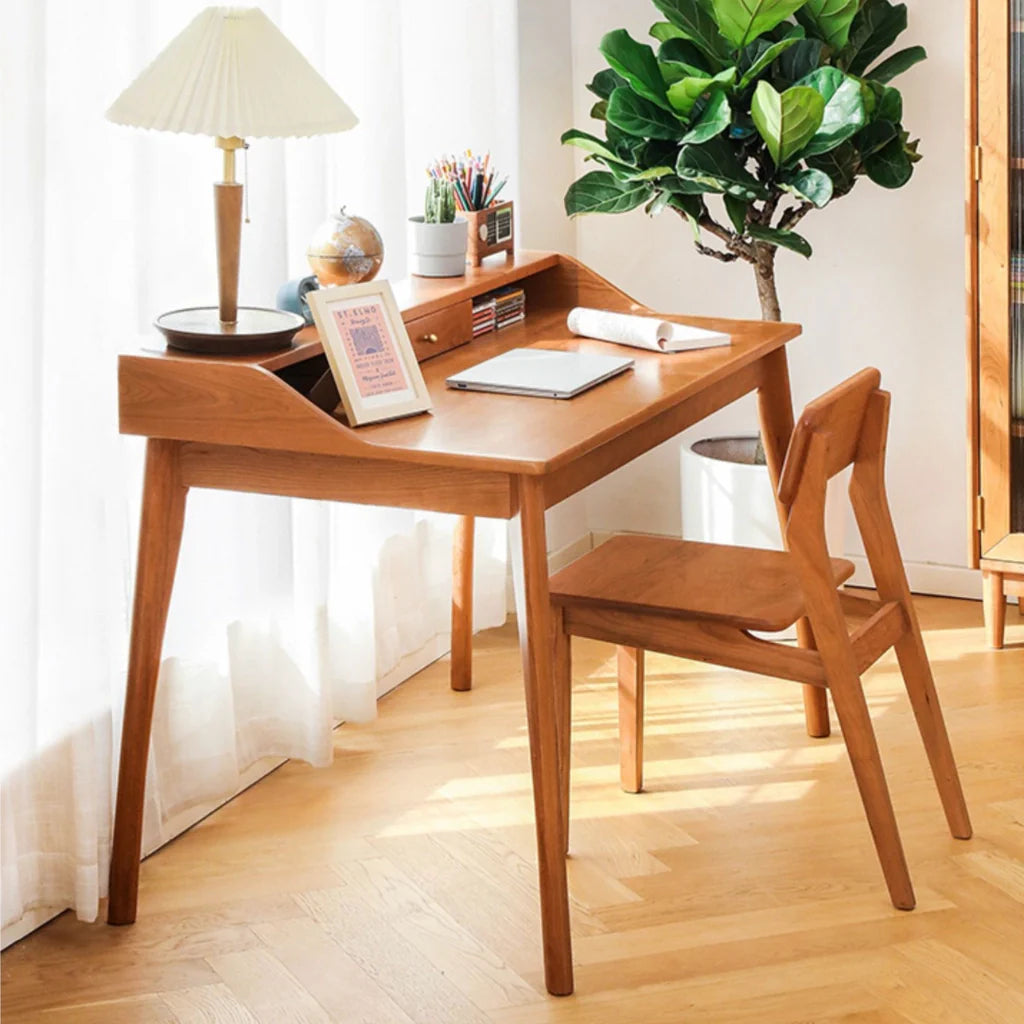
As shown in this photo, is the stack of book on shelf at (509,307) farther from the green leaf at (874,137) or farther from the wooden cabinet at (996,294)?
the wooden cabinet at (996,294)

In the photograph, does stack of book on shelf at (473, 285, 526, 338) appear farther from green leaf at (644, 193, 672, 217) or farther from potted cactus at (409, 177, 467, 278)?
green leaf at (644, 193, 672, 217)

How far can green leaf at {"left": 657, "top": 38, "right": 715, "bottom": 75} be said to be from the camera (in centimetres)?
340

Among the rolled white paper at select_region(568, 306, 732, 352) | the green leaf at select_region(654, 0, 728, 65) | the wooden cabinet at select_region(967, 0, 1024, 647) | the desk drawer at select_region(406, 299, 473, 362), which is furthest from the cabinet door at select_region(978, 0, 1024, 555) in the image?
the desk drawer at select_region(406, 299, 473, 362)

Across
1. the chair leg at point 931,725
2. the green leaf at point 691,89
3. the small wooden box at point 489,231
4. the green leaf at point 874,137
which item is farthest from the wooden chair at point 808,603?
the green leaf at point 874,137

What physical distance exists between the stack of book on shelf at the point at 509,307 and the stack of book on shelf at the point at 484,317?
0.6 inches

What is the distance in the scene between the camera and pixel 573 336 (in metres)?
2.93

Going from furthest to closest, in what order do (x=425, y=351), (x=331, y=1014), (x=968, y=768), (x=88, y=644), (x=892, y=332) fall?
1. (x=892, y=332)
2. (x=968, y=768)
3. (x=425, y=351)
4. (x=88, y=644)
5. (x=331, y=1014)

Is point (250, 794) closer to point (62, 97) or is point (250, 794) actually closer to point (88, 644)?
point (88, 644)

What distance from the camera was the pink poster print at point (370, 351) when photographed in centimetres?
235

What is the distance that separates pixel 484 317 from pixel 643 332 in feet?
1.05

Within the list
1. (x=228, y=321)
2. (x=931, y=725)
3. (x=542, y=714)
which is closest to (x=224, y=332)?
(x=228, y=321)

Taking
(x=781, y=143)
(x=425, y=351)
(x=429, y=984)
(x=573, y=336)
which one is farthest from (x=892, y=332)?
(x=429, y=984)

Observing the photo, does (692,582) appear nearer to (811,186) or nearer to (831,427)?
(831,427)

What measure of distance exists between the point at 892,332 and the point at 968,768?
4.05ft
